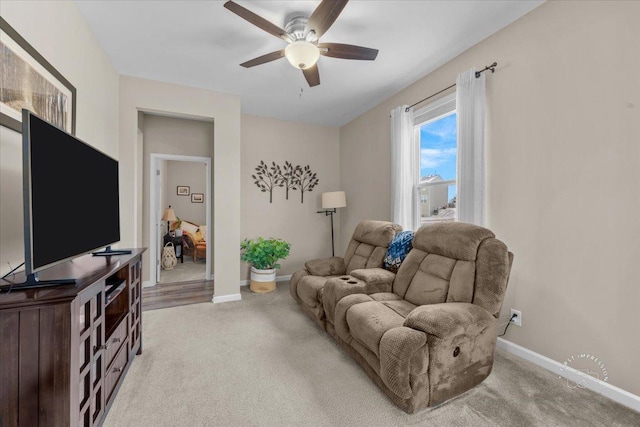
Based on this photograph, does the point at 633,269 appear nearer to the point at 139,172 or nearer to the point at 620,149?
the point at 620,149

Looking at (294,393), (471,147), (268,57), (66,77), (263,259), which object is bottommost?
(294,393)

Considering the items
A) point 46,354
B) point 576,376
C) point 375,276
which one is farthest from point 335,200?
point 46,354

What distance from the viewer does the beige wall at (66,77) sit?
54.1 inches

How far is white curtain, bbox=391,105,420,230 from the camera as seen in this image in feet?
10.8

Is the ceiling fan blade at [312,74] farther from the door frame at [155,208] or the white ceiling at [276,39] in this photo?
the door frame at [155,208]

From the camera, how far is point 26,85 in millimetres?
1484

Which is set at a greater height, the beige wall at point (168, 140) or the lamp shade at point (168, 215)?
the beige wall at point (168, 140)

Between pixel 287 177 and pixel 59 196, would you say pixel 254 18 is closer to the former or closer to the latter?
pixel 59 196

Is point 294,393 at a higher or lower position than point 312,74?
lower

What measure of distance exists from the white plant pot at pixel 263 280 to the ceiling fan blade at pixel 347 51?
2.85 m

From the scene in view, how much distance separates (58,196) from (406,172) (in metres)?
3.09

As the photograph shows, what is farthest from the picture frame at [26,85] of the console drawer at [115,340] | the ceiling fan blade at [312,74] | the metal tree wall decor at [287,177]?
the metal tree wall decor at [287,177]

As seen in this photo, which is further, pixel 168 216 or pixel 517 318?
pixel 168 216

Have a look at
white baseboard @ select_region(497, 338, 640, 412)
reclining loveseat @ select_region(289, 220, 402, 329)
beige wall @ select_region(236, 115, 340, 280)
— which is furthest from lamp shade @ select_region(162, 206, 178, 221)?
white baseboard @ select_region(497, 338, 640, 412)
